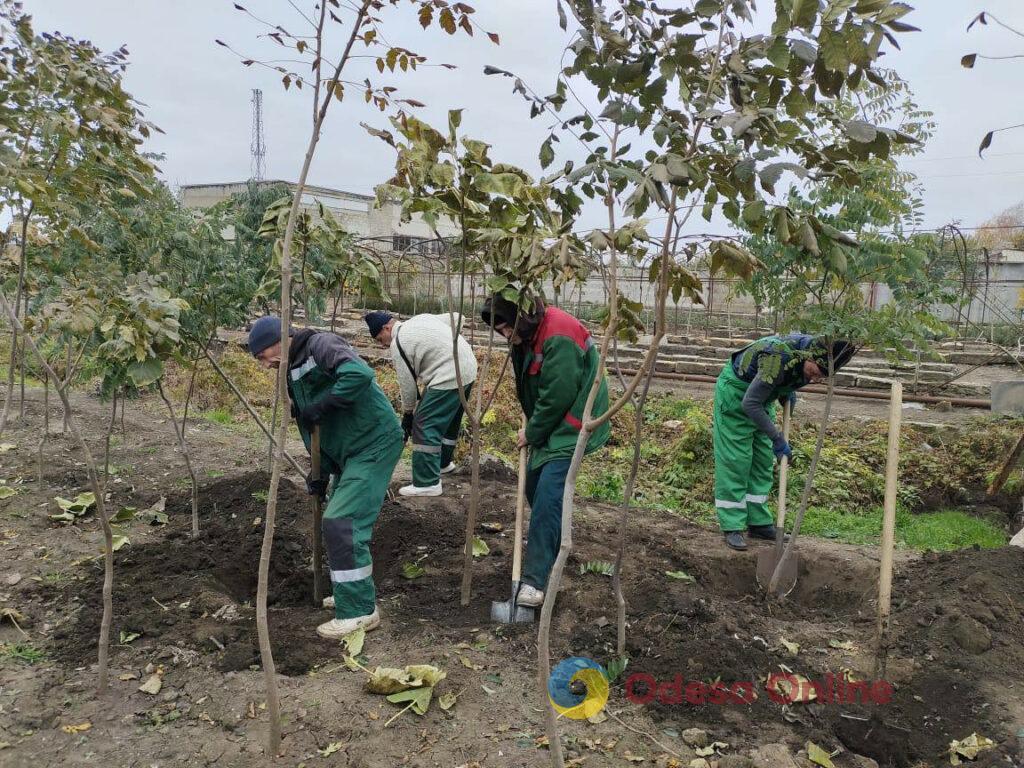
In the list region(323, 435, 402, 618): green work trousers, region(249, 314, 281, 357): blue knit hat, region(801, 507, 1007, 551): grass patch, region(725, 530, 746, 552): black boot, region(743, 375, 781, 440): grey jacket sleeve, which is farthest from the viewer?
region(801, 507, 1007, 551): grass patch

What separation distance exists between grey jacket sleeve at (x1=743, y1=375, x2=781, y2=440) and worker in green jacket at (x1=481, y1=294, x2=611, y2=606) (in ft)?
4.64

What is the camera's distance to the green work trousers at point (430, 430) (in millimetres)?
5867

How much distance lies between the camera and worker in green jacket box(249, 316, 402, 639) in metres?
3.57

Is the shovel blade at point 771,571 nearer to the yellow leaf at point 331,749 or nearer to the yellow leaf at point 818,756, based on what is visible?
the yellow leaf at point 818,756

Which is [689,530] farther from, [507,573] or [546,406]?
[546,406]

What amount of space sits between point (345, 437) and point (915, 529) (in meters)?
4.81

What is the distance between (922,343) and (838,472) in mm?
3483

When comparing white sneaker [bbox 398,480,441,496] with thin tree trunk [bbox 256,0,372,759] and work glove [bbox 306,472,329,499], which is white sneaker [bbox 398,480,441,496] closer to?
work glove [bbox 306,472,329,499]

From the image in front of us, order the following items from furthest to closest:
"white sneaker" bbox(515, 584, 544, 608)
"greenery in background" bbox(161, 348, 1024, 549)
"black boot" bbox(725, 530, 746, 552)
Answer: "greenery in background" bbox(161, 348, 1024, 549) → "black boot" bbox(725, 530, 746, 552) → "white sneaker" bbox(515, 584, 544, 608)

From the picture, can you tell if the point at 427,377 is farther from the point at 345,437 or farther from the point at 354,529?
the point at 354,529

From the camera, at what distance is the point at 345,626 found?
3.59 m

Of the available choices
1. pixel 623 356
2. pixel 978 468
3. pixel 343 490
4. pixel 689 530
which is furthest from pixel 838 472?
pixel 623 356

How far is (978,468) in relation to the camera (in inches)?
269

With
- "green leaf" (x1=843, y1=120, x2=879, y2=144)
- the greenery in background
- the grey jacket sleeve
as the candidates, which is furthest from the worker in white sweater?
"green leaf" (x1=843, y1=120, x2=879, y2=144)
